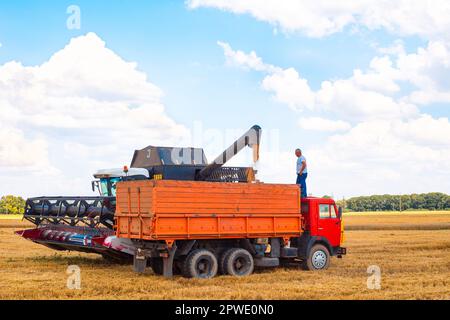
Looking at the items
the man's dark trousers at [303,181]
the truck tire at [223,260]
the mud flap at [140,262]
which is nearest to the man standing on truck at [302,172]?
the man's dark trousers at [303,181]

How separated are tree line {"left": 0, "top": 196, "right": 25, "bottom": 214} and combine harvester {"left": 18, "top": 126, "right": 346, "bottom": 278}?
307ft

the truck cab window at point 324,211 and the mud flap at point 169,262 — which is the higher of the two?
the truck cab window at point 324,211

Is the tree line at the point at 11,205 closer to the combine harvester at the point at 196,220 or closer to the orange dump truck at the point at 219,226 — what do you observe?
the combine harvester at the point at 196,220

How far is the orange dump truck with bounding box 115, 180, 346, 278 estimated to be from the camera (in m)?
15.7

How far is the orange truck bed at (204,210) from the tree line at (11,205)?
97929mm

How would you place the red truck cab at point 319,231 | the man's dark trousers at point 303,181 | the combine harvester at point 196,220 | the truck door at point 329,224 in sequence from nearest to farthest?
the combine harvester at point 196,220 → the red truck cab at point 319,231 → the truck door at point 329,224 → the man's dark trousers at point 303,181

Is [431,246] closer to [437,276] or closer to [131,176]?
[437,276]

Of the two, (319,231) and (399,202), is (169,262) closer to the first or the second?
(319,231)

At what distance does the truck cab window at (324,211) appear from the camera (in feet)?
62.2

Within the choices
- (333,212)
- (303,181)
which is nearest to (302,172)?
(303,181)

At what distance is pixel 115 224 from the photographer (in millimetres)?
17812

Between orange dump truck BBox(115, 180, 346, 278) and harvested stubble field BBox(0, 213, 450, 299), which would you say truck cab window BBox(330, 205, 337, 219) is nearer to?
orange dump truck BBox(115, 180, 346, 278)
